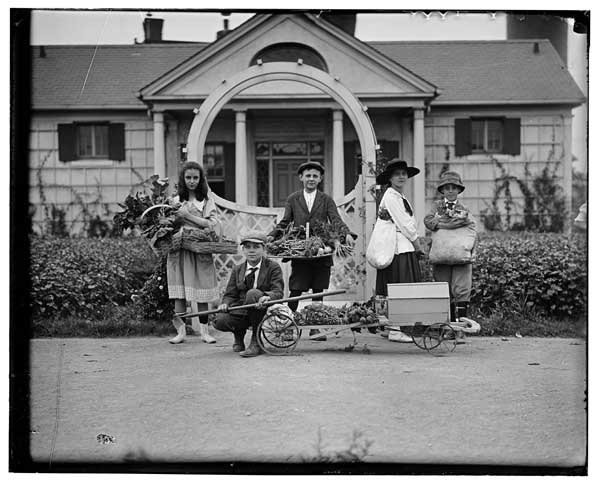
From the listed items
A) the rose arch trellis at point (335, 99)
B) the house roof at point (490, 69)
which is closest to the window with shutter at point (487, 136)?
the house roof at point (490, 69)

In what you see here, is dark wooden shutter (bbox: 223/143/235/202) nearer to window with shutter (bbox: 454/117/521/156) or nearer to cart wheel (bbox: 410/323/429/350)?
window with shutter (bbox: 454/117/521/156)

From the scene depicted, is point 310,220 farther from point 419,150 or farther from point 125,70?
point 125,70

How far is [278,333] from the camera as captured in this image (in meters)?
6.97

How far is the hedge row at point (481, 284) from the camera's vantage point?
888 cm

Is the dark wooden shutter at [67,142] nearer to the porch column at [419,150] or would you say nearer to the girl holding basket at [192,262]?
the porch column at [419,150]

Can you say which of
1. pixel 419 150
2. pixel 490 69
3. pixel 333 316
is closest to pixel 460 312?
pixel 333 316

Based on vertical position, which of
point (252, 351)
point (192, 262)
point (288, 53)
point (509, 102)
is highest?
point (288, 53)

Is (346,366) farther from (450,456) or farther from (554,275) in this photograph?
(554,275)

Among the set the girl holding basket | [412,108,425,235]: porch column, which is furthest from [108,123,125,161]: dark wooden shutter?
the girl holding basket

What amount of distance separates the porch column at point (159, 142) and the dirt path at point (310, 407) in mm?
9996

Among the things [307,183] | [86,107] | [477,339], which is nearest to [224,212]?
[307,183]

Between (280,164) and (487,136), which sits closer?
(487,136)

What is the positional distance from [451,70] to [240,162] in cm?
604

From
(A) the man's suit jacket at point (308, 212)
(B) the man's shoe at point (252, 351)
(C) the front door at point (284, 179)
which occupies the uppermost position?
(C) the front door at point (284, 179)
